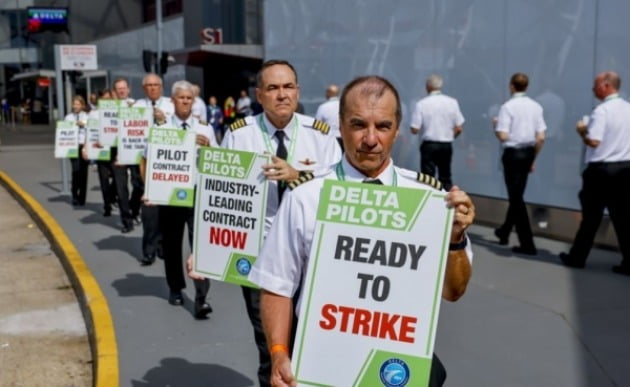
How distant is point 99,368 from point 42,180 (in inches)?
529

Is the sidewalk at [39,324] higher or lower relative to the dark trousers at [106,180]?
lower

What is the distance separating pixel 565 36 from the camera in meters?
9.23

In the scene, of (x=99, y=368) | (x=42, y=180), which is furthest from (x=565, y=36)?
(x=42, y=180)

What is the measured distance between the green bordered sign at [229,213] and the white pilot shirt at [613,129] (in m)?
4.42

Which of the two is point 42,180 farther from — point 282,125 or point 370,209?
point 370,209

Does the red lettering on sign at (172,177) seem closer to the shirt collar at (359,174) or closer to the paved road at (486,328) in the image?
the paved road at (486,328)

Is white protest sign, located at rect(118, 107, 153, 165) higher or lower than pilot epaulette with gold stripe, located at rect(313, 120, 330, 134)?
lower

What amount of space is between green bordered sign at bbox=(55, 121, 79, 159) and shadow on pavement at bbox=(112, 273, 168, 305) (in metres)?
5.67

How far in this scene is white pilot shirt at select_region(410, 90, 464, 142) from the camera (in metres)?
9.79

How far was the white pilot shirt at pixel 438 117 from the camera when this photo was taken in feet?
32.1

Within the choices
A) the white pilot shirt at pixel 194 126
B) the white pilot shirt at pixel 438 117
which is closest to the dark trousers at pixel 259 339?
the white pilot shirt at pixel 194 126

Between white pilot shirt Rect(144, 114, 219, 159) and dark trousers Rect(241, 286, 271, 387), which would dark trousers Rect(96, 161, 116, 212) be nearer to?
white pilot shirt Rect(144, 114, 219, 159)

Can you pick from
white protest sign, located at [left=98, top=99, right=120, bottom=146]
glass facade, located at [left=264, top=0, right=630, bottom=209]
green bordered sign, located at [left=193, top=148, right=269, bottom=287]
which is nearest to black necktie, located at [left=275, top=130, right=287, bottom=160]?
green bordered sign, located at [left=193, top=148, right=269, bottom=287]

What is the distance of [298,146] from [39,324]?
3642mm
